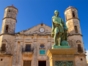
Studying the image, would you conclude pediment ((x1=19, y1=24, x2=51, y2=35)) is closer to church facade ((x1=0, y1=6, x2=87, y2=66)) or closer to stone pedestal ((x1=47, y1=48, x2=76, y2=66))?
church facade ((x1=0, y1=6, x2=87, y2=66))

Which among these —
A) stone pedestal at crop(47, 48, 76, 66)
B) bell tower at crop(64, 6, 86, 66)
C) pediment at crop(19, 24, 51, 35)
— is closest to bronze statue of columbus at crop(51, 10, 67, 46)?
stone pedestal at crop(47, 48, 76, 66)

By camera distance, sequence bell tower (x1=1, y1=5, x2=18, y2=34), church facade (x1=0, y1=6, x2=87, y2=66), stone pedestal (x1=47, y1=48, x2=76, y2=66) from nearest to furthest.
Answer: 1. stone pedestal (x1=47, y1=48, x2=76, y2=66)
2. church facade (x1=0, y1=6, x2=87, y2=66)
3. bell tower (x1=1, y1=5, x2=18, y2=34)

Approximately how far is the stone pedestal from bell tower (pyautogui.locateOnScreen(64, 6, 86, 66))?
51.7ft

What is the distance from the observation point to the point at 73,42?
21.7 meters

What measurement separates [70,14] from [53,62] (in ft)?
66.7

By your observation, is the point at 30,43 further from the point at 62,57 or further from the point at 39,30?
the point at 62,57

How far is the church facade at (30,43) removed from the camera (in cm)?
2031

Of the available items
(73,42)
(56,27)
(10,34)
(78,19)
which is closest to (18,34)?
(10,34)

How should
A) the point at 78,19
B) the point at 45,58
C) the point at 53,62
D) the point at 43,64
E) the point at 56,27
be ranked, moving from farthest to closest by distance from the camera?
the point at 78,19, the point at 43,64, the point at 45,58, the point at 56,27, the point at 53,62

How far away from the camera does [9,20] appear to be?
2308 centimetres

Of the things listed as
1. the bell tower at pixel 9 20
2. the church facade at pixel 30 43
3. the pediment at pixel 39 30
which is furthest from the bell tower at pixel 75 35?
the bell tower at pixel 9 20

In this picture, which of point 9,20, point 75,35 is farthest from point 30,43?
point 75,35

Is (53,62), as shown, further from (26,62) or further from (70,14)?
(70,14)

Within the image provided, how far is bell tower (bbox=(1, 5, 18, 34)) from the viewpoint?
888 inches
